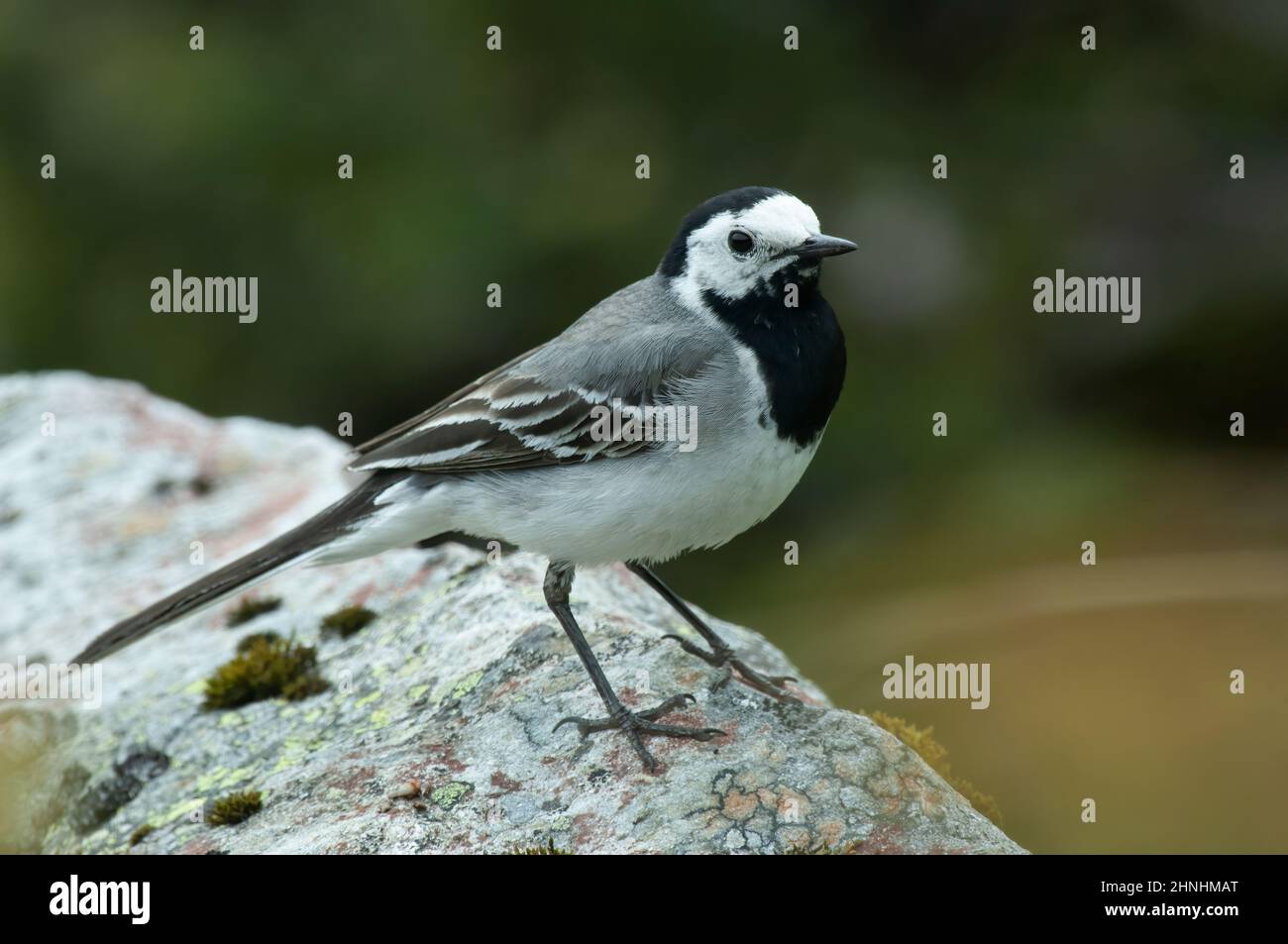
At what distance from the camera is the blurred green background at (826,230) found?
9.56 meters

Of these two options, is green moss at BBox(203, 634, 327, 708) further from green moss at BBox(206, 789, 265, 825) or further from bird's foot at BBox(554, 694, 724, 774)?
bird's foot at BBox(554, 694, 724, 774)

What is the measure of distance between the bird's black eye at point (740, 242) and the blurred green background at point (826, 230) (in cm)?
406

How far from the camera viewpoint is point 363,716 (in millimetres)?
5258

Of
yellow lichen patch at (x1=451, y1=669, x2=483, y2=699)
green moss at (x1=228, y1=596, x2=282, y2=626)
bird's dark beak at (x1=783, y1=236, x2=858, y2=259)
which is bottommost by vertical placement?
yellow lichen patch at (x1=451, y1=669, x2=483, y2=699)

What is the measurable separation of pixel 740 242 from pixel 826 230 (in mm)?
5214

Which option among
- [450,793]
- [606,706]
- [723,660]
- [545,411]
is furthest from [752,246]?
[450,793]

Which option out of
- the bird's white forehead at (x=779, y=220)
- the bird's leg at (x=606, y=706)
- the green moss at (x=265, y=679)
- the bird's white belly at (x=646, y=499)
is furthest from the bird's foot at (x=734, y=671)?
the bird's white forehead at (x=779, y=220)

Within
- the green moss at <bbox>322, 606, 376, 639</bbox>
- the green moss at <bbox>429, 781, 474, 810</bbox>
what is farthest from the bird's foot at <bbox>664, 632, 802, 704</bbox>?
the green moss at <bbox>322, 606, 376, 639</bbox>

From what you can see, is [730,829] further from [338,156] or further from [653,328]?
[338,156]

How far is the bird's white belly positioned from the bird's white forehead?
73cm

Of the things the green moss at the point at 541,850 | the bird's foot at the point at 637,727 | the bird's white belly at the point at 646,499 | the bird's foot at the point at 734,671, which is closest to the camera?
the green moss at the point at 541,850

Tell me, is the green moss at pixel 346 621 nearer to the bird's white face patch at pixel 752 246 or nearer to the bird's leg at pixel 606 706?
the bird's leg at pixel 606 706

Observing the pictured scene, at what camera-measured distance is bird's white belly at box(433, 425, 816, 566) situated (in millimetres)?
4965

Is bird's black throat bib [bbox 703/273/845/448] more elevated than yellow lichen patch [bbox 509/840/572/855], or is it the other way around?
bird's black throat bib [bbox 703/273/845/448]
